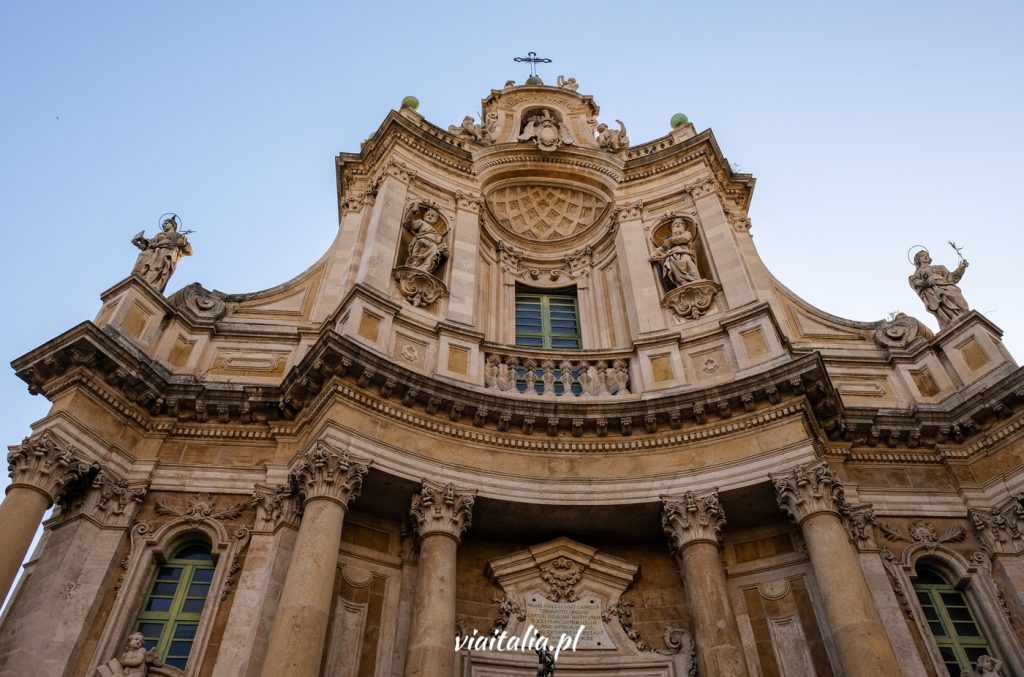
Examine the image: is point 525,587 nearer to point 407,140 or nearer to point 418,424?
point 418,424

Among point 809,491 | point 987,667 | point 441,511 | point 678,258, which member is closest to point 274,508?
point 441,511

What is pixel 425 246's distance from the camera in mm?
15477

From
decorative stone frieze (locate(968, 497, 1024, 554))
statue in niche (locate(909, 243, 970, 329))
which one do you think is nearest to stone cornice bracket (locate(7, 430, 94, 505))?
decorative stone frieze (locate(968, 497, 1024, 554))

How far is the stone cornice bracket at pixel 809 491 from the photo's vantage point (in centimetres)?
1083

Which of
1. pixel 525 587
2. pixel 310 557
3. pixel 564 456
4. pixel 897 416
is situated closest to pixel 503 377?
pixel 564 456

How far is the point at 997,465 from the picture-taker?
12406mm

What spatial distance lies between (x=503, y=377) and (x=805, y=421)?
4.91 meters

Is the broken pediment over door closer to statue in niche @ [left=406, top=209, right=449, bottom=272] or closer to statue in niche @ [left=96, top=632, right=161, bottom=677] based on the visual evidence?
statue in niche @ [left=96, top=632, right=161, bottom=677]

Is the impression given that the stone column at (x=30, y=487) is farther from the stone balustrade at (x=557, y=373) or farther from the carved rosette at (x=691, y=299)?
the carved rosette at (x=691, y=299)

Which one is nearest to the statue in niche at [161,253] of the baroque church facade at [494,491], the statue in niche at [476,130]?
the baroque church facade at [494,491]

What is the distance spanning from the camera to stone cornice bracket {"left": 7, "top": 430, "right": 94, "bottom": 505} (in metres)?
10.5

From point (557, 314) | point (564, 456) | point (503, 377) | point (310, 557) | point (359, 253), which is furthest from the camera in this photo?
point (557, 314)

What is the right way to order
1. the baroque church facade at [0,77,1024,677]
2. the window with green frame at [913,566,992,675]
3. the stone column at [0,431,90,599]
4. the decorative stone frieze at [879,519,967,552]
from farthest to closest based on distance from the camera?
1. the decorative stone frieze at [879,519,967,552]
2. the window with green frame at [913,566,992,675]
3. the baroque church facade at [0,77,1024,677]
4. the stone column at [0,431,90,599]

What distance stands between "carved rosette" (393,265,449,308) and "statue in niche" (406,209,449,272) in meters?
0.20
